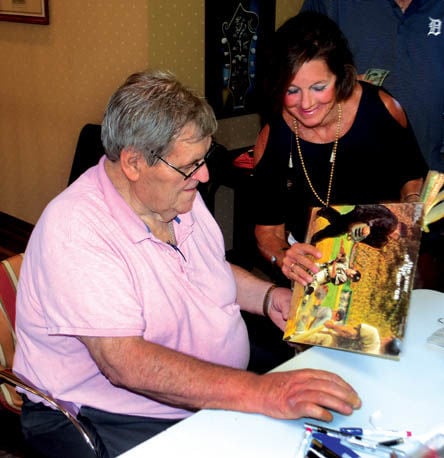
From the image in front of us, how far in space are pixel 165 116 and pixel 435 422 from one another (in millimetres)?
829

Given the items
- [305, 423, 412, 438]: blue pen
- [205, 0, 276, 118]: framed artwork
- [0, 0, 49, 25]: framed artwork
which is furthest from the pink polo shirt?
[0, 0, 49, 25]: framed artwork

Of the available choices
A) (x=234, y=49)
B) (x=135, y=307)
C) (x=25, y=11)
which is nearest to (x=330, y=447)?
(x=135, y=307)

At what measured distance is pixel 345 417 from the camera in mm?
1251

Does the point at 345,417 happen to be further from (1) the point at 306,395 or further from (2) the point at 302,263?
(2) the point at 302,263

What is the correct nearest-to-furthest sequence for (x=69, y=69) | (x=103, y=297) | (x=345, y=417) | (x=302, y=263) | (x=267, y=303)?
(x=345, y=417), (x=103, y=297), (x=302, y=263), (x=267, y=303), (x=69, y=69)

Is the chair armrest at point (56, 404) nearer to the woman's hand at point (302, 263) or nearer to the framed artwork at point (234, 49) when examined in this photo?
the woman's hand at point (302, 263)

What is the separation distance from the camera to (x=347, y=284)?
4.59 ft

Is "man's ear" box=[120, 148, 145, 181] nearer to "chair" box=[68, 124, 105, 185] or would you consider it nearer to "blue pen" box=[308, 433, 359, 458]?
"blue pen" box=[308, 433, 359, 458]

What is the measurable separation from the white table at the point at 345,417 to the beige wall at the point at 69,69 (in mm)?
2352

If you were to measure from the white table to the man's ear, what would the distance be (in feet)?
1.79

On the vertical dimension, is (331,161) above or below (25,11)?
below

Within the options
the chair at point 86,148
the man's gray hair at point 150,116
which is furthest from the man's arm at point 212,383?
the chair at point 86,148

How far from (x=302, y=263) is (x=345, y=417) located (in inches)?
16.2

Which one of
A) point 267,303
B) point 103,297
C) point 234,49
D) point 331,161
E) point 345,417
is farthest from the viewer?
point 234,49
